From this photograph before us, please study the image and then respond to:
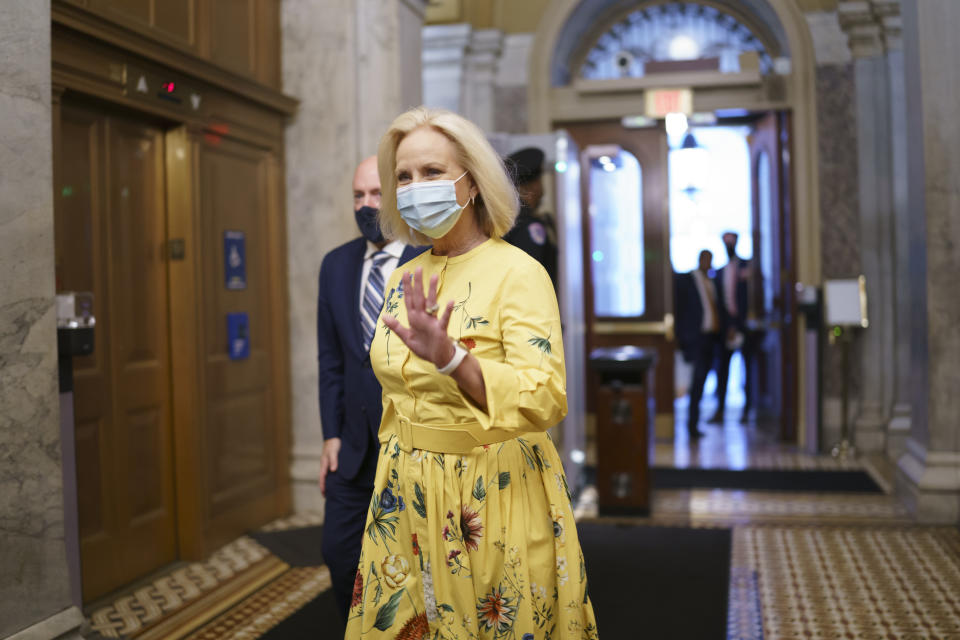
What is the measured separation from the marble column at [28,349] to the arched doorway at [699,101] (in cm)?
540

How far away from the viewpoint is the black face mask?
110 inches

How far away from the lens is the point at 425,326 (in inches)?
61.6

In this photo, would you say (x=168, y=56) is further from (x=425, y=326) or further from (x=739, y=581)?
(x=739, y=581)

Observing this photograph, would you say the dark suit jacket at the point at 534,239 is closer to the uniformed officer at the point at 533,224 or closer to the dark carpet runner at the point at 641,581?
the uniformed officer at the point at 533,224

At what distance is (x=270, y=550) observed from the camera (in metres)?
4.90

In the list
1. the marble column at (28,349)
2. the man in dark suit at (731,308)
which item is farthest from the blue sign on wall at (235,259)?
the man in dark suit at (731,308)

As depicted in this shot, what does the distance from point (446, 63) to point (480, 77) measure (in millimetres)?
333

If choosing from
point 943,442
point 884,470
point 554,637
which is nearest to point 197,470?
point 554,637

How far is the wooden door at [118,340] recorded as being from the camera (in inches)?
161

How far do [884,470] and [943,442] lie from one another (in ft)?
6.02

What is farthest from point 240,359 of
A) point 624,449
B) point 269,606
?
point 624,449

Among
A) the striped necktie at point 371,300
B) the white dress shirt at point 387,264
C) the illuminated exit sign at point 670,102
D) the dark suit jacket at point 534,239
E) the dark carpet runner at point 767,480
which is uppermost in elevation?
the illuminated exit sign at point 670,102

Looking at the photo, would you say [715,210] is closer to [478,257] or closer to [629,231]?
[629,231]

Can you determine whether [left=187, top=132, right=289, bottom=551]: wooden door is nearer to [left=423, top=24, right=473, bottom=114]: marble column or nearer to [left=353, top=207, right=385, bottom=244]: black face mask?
[left=353, top=207, right=385, bottom=244]: black face mask
